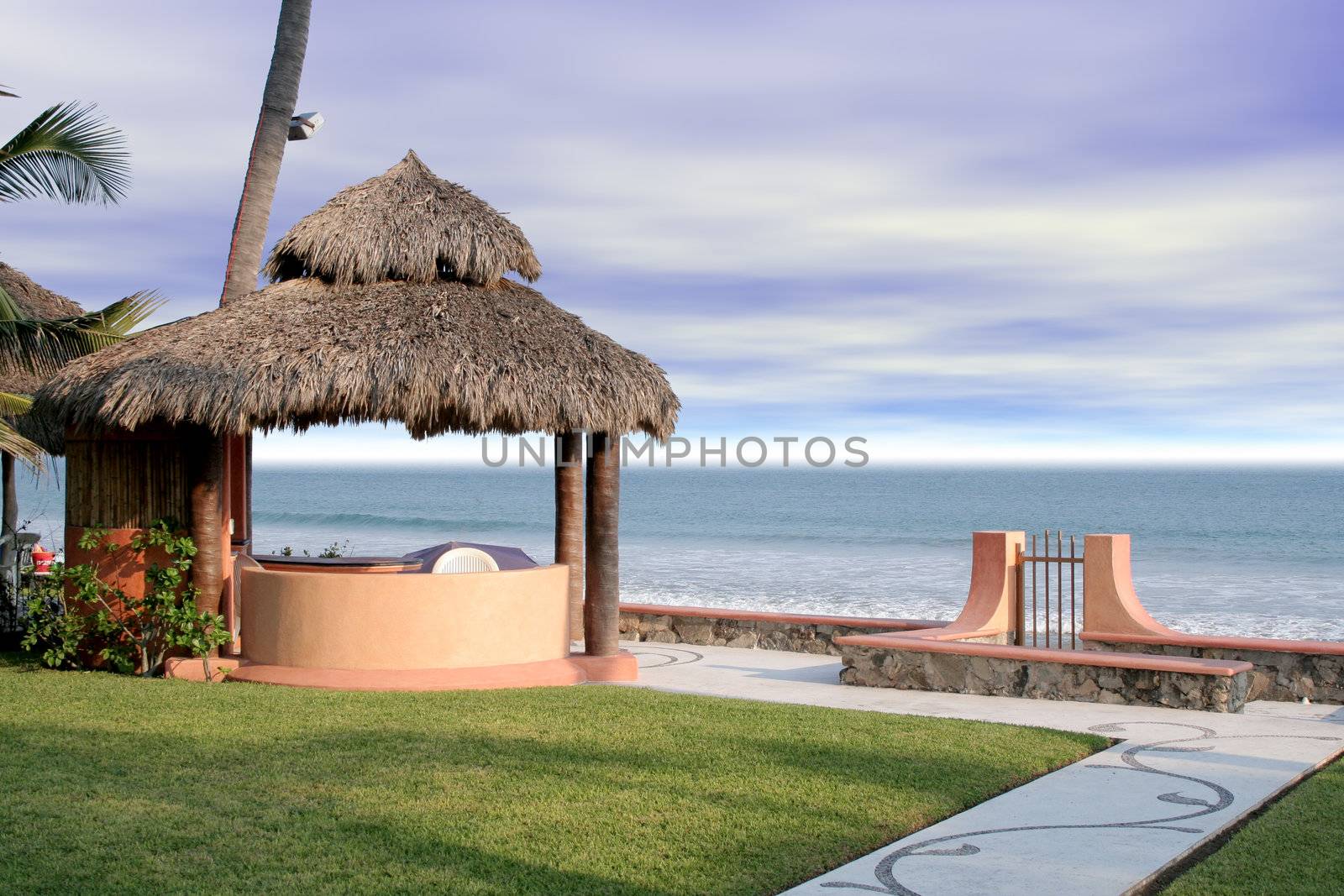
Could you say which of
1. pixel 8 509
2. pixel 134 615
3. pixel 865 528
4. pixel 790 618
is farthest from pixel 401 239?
pixel 865 528

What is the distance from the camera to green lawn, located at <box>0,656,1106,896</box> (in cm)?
436

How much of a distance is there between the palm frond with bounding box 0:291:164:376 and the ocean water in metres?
15.1

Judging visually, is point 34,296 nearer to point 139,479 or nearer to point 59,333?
point 59,333

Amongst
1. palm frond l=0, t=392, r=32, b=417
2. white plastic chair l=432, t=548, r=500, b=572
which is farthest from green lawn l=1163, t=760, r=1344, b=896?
palm frond l=0, t=392, r=32, b=417

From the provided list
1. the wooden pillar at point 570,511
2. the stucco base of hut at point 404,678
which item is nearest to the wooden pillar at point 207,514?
the stucco base of hut at point 404,678

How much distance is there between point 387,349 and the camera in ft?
Answer: 28.2

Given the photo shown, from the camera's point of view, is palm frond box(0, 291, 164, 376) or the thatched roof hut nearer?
the thatched roof hut

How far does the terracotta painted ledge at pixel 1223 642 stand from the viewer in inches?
365

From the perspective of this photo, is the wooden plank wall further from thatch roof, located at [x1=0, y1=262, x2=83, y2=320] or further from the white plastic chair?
thatch roof, located at [x1=0, y1=262, x2=83, y2=320]

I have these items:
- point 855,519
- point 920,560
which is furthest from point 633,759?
point 855,519

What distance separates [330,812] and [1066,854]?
2964 millimetres

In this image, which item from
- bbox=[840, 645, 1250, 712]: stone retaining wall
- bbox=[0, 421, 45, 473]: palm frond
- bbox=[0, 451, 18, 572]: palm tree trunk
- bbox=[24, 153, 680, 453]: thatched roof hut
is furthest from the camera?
bbox=[0, 451, 18, 572]: palm tree trunk

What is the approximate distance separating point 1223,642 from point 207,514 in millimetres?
7964

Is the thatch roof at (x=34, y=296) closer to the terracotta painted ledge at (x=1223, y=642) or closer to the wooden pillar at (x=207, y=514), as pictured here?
the wooden pillar at (x=207, y=514)
